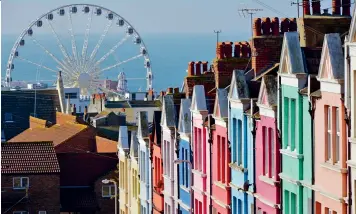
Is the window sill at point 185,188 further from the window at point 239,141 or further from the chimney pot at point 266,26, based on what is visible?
the window at point 239,141

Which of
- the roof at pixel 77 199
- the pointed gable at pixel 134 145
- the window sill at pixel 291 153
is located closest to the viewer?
the window sill at pixel 291 153

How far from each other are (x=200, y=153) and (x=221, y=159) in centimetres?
329

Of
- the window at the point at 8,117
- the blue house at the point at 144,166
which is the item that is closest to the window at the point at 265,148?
the blue house at the point at 144,166

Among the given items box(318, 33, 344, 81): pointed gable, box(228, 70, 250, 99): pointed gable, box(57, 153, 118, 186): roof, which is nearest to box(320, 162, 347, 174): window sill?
box(318, 33, 344, 81): pointed gable

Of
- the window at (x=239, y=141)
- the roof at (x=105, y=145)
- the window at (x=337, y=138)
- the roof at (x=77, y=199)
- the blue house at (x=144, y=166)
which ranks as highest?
the window at (x=337, y=138)

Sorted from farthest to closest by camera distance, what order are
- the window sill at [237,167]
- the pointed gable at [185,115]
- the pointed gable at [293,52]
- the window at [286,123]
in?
the pointed gable at [185,115], the window sill at [237,167], the window at [286,123], the pointed gable at [293,52]

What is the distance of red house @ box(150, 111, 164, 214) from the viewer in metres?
51.6

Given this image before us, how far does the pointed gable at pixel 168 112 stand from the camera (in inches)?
1915

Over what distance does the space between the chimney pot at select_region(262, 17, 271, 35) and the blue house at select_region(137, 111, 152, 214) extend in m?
14.3

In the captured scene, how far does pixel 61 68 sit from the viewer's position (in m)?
157

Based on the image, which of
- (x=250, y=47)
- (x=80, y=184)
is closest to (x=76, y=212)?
(x=80, y=184)

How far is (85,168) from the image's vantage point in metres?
81.1

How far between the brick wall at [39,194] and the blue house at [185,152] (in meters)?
28.0

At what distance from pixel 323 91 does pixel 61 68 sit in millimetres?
128269
